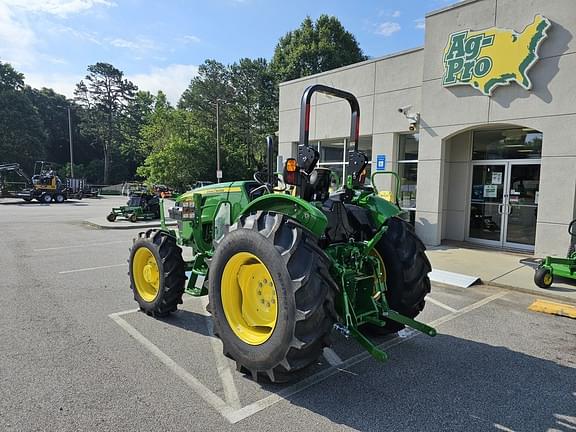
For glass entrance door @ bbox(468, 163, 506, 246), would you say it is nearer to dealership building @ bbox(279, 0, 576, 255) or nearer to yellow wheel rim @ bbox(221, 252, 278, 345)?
dealership building @ bbox(279, 0, 576, 255)

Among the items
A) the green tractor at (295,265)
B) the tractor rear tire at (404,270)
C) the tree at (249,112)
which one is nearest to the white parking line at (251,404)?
the green tractor at (295,265)

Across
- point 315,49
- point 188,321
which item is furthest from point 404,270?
point 315,49

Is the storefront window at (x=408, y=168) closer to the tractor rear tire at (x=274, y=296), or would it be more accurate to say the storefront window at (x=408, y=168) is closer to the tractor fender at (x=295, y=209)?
the tractor fender at (x=295, y=209)

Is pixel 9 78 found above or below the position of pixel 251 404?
above

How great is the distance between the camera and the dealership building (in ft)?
26.5

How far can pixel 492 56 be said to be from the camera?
348 inches

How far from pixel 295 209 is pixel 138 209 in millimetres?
14307

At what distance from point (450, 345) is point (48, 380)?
382cm

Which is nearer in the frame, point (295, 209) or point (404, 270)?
point (295, 209)

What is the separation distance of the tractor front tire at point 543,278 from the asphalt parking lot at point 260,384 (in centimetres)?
119

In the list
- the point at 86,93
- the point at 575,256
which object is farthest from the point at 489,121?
the point at 86,93

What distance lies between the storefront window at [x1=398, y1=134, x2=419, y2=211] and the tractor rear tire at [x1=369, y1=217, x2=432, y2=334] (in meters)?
7.65

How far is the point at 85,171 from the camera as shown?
54.7m

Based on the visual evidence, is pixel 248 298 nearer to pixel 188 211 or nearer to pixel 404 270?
pixel 404 270
